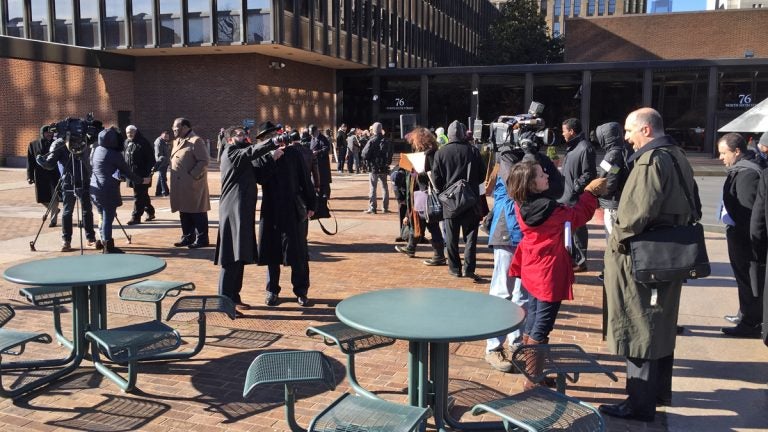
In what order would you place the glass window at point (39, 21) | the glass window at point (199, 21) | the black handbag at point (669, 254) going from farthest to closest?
the glass window at point (39, 21)
the glass window at point (199, 21)
the black handbag at point (669, 254)

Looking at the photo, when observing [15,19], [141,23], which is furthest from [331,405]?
[15,19]

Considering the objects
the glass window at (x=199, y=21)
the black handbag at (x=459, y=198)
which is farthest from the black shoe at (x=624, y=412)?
the glass window at (x=199, y=21)

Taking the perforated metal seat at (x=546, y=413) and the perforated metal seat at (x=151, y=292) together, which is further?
the perforated metal seat at (x=151, y=292)

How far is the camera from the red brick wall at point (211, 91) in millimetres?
29797

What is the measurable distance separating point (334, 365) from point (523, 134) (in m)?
2.58

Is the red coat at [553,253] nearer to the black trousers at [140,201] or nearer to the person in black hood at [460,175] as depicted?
the person in black hood at [460,175]

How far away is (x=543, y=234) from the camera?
174 inches

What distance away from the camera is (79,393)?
460cm

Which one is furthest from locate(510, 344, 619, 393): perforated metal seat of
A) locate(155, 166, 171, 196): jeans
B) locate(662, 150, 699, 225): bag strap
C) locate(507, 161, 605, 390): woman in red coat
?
locate(155, 166, 171, 196): jeans

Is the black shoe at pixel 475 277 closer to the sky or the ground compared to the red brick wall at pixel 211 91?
closer to the ground

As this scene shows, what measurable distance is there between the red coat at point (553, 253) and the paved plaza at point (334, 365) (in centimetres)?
78

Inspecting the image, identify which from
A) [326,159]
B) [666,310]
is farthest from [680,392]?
[326,159]

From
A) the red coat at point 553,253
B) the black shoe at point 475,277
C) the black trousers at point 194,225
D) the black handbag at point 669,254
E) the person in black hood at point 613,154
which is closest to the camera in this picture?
the black handbag at point 669,254

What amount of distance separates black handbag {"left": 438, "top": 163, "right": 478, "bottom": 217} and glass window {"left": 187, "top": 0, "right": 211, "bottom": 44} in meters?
23.4
